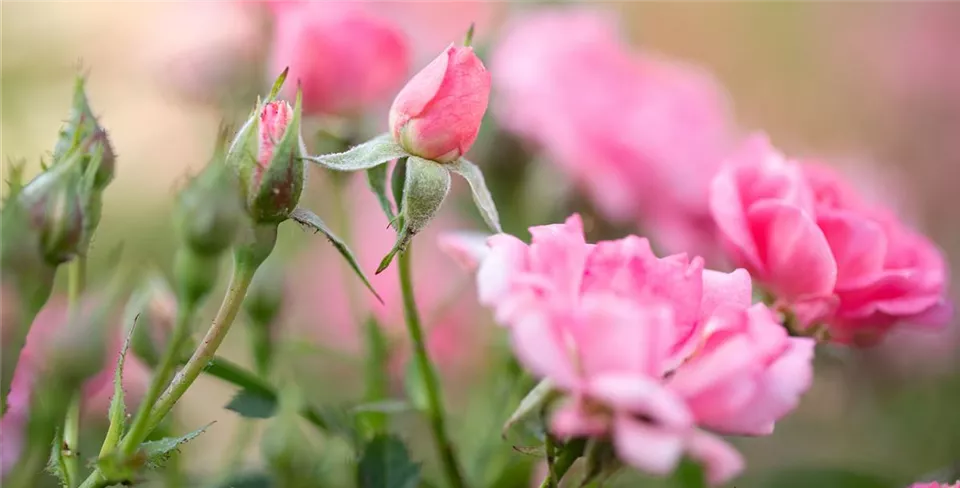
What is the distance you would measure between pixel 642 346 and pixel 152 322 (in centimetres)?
32

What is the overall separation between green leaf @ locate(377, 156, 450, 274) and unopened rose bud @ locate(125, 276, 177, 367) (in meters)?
0.17

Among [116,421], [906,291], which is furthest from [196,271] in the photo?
[906,291]

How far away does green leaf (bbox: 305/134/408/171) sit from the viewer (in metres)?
0.39

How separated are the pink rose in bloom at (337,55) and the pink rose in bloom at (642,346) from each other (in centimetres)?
29

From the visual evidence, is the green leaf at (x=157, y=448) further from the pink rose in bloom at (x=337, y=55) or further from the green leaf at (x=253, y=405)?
the pink rose in bloom at (x=337, y=55)

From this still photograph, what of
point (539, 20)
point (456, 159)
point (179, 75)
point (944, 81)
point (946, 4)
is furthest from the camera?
point (946, 4)

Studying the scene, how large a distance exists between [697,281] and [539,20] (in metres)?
0.55

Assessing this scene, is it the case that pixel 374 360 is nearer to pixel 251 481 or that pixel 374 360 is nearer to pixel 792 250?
pixel 251 481

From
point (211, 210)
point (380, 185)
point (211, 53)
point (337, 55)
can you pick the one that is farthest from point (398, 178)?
point (211, 53)

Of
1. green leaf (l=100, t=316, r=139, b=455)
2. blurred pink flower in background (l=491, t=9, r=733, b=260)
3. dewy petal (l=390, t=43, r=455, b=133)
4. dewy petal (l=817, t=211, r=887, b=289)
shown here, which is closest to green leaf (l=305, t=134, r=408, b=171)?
dewy petal (l=390, t=43, r=455, b=133)

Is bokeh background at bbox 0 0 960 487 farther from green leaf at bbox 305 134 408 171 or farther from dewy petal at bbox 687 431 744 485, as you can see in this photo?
dewy petal at bbox 687 431 744 485

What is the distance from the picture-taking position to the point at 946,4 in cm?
166

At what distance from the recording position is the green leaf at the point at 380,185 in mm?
404

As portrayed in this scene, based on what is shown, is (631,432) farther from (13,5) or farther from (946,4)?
(946,4)
